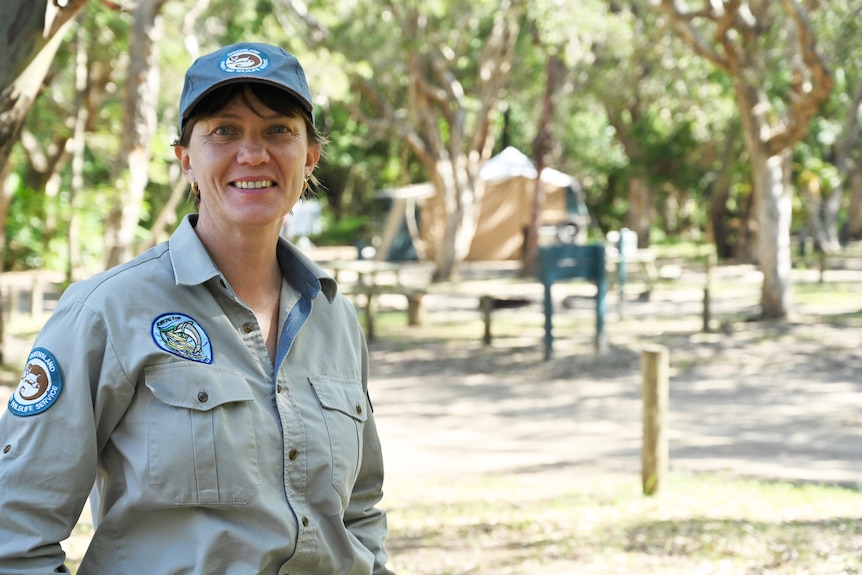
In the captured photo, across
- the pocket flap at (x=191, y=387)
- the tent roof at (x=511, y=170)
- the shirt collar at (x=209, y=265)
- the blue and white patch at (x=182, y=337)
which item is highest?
the tent roof at (x=511, y=170)

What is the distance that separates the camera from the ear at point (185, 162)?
217 centimetres

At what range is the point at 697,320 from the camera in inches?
624

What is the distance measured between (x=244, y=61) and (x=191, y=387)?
24.6 inches

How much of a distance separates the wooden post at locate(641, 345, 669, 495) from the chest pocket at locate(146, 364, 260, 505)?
4.65 m

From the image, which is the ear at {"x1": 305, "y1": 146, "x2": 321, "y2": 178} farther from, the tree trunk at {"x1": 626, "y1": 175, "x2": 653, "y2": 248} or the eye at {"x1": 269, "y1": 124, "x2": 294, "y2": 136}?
the tree trunk at {"x1": 626, "y1": 175, "x2": 653, "y2": 248}

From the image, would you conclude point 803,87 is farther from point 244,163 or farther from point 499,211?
point 499,211

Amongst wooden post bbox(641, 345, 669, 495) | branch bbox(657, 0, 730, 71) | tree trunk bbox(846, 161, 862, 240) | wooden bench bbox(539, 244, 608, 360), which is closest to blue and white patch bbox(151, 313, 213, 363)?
wooden post bbox(641, 345, 669, 495)


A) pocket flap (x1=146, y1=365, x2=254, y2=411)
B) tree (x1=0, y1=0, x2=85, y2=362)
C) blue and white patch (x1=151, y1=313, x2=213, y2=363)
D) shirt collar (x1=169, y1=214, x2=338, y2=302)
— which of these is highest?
→ tree (x1=0, y1=0, x2=85, y2=362)

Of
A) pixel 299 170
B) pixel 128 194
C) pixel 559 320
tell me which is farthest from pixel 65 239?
pixel 299 170

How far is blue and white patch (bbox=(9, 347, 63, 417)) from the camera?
178 centimetres

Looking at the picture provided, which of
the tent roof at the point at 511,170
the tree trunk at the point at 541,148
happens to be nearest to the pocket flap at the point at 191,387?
→ the tree trunk at the point at 541,148

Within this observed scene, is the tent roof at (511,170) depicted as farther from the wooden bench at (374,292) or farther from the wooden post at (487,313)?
the wooden post at (487,313)

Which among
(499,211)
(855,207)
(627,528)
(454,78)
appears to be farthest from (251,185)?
(855,207)

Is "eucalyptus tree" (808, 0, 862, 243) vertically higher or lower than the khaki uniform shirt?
higher
